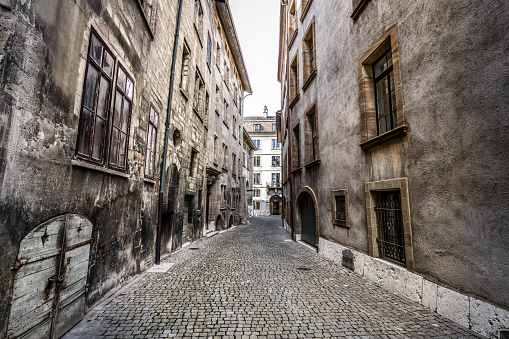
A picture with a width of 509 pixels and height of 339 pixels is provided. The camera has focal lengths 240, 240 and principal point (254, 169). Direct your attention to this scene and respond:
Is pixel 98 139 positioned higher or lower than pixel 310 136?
lower

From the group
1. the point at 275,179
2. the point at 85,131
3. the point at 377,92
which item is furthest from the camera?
the point at 275,179

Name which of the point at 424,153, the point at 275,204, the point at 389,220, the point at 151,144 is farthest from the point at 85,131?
the point at 275,204

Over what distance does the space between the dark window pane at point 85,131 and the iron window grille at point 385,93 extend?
612 centimetres

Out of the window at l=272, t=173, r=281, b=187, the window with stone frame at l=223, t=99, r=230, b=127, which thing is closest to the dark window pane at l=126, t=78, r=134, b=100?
the window with stone frame at l=223, t=99, r=230, b=127

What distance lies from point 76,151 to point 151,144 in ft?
10.3

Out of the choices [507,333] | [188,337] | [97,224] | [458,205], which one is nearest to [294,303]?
[188,337]

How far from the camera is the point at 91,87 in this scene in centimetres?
376

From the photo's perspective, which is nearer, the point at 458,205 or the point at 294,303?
the point at 458,205

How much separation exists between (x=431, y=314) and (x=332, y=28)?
8117 mm

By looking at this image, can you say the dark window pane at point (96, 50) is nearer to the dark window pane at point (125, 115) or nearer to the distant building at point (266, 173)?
the dark window pane at point (125, 115)

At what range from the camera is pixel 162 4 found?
22.6 ft

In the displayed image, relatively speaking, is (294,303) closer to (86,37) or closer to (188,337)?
(188,337)

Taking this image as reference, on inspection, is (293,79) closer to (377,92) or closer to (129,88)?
(377,92)

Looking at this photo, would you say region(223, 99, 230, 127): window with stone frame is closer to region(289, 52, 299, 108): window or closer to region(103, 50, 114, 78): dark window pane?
region(289, 52, 299, 108): window
